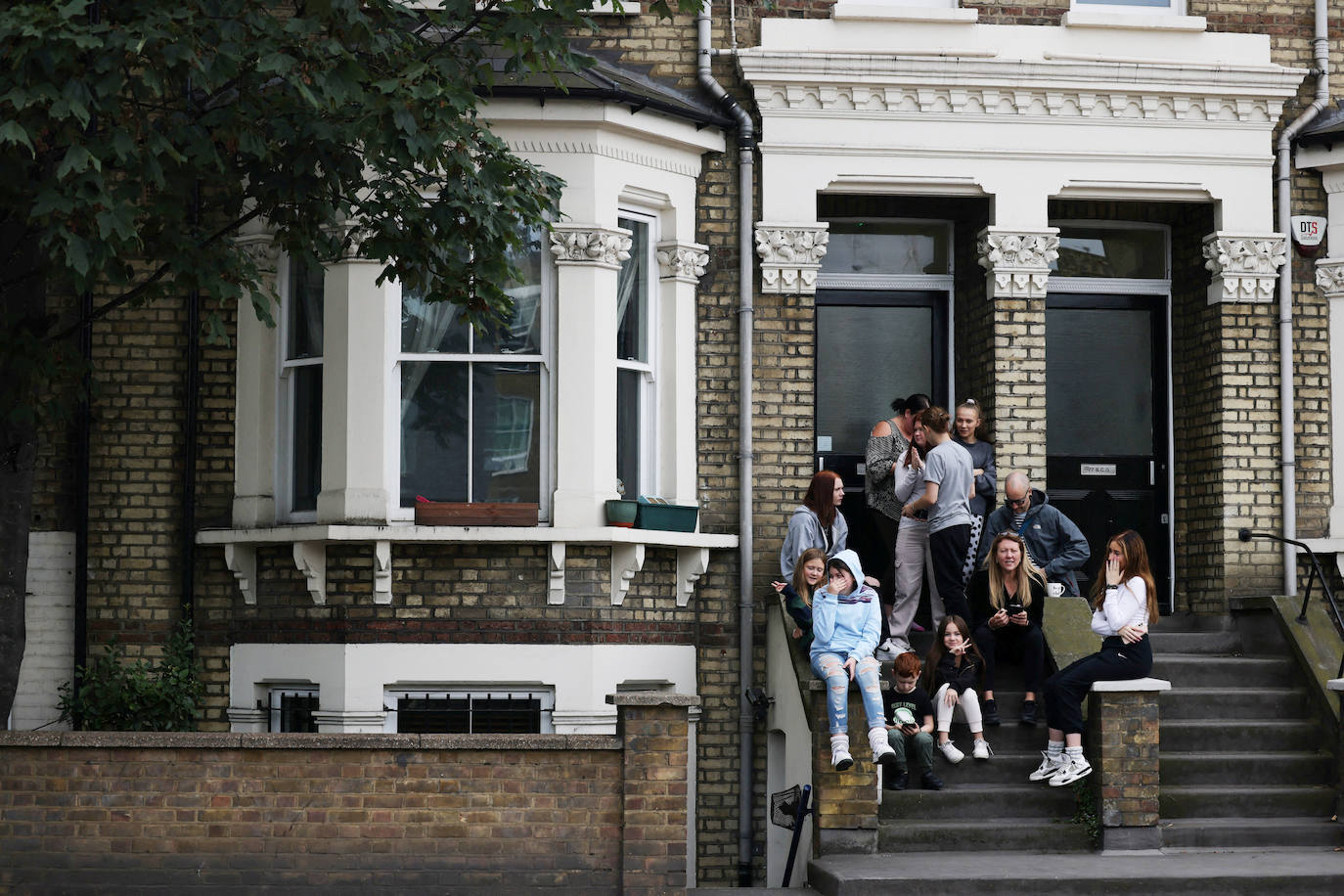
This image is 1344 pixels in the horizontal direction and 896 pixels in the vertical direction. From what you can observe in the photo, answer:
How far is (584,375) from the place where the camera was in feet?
38.5

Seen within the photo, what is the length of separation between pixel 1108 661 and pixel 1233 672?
6.53 ft

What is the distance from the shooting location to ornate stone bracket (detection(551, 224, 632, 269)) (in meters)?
11.8

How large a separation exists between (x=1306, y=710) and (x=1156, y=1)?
559 centimetres

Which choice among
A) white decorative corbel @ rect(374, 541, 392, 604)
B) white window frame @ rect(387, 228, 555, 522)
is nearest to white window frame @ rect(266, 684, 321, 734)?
white decorative corbel @ rect(374, 541, 392, 604)

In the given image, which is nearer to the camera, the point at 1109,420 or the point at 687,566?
the point at 687,566

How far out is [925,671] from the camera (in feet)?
35.7

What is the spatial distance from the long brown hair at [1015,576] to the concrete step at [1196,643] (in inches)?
57.4

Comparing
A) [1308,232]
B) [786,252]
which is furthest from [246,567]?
[1308,232]

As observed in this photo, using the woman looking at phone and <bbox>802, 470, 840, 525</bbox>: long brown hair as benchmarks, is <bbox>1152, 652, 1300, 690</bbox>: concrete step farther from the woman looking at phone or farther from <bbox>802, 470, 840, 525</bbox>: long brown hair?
<bbox>802, 470, 840, 525</bbox>: long brown hair

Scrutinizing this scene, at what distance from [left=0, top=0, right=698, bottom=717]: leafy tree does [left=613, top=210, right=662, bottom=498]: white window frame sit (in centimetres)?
203

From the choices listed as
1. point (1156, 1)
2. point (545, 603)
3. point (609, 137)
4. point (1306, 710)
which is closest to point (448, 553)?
point (545, 603)

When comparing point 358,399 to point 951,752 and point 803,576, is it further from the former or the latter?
point 951,752

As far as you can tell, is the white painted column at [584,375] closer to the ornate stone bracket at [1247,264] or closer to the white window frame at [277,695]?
the white window frame at [277,695]

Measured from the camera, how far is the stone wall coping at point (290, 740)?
9281mm
